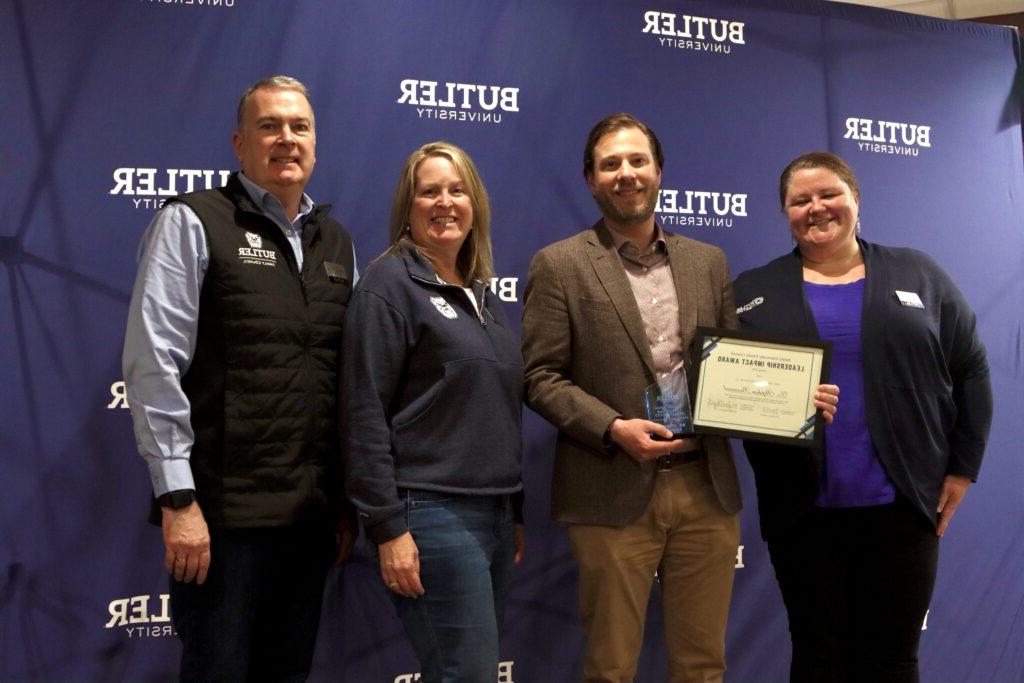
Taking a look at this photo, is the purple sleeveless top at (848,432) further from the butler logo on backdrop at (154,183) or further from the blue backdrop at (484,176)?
the butler logo on backdrop at (154,183)

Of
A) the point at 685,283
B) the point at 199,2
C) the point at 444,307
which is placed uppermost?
the point at 199,2

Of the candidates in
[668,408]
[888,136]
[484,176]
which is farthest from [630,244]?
[888,136]

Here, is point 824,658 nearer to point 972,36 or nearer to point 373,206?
point 373,206

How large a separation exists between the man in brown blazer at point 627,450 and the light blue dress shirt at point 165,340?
804mm

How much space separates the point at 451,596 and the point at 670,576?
0.65 m

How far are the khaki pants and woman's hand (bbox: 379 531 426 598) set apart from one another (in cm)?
51

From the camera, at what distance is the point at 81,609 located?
7.34ft

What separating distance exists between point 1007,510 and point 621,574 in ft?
6.50

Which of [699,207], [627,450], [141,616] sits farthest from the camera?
[699,207]

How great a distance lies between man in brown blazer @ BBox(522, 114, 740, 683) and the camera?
1.92 m

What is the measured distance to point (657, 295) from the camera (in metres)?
2.04

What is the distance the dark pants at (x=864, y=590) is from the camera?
1987 millimetres

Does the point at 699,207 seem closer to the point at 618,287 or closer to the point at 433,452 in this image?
the point at 618,287

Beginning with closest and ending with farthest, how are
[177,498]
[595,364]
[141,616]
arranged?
[177,498], [595,364], [141,616]
